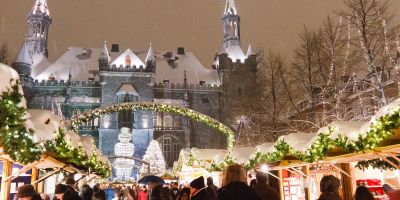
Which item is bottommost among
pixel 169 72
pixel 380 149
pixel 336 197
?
pixel 336 197

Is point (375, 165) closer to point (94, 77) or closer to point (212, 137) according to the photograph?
point (212, 137)

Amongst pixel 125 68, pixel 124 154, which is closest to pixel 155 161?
pixel 124 154

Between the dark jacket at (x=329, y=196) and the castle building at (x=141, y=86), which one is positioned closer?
the dark jacket at (x=329, y=196)

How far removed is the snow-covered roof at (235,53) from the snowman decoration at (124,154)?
17235 mm

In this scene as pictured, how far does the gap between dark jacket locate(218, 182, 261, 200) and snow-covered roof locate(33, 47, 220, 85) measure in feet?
155

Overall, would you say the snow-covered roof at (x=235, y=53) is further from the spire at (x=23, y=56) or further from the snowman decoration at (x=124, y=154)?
the spire at (x=23, y=56)

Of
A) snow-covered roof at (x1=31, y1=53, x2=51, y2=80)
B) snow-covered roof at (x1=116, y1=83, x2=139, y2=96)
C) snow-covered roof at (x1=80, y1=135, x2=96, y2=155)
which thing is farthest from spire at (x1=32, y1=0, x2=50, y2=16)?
snow-covered roof at (x1=80, y1=135, x2=96, y2=155)

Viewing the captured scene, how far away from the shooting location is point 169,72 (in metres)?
52.2

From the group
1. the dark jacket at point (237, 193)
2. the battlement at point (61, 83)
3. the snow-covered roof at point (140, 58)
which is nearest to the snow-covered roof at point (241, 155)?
the dark jacket at point (237, 193)

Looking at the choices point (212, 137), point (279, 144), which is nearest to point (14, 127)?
point (279, 144)

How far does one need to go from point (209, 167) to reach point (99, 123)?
32005mm

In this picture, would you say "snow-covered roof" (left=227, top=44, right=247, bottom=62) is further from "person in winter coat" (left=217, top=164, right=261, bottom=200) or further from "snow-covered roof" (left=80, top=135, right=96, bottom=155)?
"person in winter coat" (left=217, top=164, right=261, bottom=200)

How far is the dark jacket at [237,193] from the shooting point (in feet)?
10.2

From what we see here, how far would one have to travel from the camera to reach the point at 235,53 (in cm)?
5238
